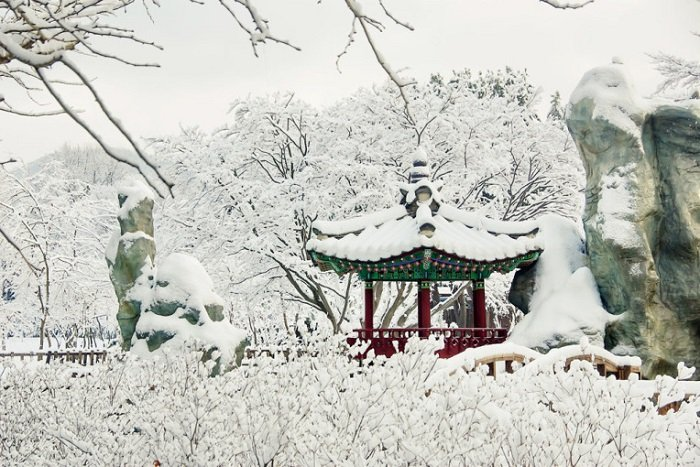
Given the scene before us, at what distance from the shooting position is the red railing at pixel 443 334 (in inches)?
460

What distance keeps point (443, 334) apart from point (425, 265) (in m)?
1.32

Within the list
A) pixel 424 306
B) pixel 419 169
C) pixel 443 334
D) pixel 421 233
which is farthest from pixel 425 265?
pixel 419 169

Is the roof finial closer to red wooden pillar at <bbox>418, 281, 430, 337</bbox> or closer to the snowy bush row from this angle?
red wooden pillar at <bbox>418, 281, 430, 337</bbox>

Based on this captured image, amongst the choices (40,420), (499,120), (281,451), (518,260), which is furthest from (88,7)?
(499,120)

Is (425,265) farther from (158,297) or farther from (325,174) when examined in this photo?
(325,174)

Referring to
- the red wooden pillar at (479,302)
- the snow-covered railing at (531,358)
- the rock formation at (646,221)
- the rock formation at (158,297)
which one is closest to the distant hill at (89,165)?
the rock formation at (158,297)

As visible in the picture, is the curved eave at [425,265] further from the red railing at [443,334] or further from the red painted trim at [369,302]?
the red railing at [443,334]

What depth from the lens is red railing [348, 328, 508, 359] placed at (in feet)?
38.3

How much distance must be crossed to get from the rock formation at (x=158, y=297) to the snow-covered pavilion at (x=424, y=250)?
2.37 m

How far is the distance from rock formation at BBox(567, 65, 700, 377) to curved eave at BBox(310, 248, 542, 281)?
1642 millimetres

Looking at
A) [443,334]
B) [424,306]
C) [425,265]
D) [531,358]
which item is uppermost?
[425,265]

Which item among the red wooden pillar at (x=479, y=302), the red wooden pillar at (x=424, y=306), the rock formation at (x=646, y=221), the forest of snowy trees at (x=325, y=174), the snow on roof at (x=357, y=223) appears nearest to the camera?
the rock formation at (x=646, y=221)

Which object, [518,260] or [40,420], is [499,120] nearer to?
[518,260]

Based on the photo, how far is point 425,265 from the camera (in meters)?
11.8
